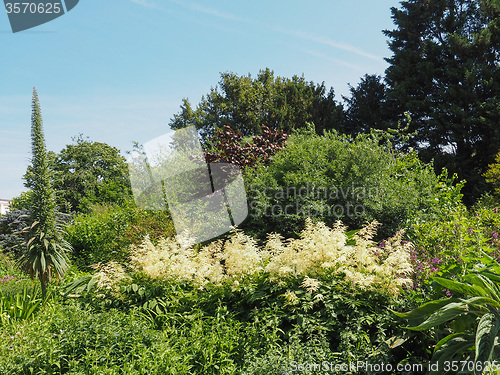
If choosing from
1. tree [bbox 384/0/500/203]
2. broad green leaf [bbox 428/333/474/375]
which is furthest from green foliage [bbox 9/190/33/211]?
tree [bbox 384/0/500/203]

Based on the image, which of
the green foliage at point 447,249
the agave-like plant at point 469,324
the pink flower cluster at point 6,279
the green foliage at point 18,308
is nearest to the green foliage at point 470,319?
the agave-like plant at point 469,324

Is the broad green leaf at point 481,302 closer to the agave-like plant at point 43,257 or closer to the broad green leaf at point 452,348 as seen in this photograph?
the broad green leaf at point 452,348

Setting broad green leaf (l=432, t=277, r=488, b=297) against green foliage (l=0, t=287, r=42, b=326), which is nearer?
broad green leaf (l=432, t=277, r=488, b=297)

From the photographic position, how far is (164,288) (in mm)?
4621

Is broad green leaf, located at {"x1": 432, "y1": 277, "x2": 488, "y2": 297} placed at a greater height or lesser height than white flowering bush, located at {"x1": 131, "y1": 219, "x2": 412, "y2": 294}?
greater

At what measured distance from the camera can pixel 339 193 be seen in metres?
7.40

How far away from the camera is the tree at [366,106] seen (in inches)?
794

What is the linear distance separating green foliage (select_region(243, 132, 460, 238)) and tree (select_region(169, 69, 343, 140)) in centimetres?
1339

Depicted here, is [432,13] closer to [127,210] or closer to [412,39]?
[412,39]

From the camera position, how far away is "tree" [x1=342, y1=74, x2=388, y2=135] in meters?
20.2

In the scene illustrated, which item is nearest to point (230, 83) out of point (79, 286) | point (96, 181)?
point (96, 181)

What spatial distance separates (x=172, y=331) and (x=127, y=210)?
20.8 ft

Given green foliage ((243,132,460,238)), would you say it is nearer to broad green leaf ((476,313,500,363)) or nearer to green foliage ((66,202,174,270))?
green foliage ((66,202,174,270))

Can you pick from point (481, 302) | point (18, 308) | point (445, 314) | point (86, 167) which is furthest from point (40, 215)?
point (86, 167)
